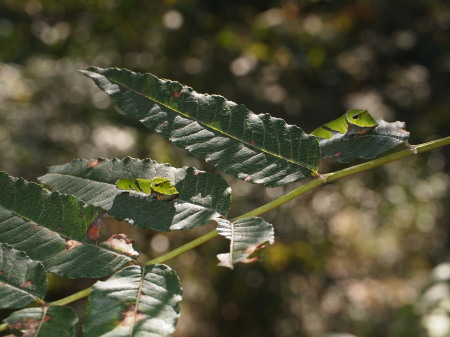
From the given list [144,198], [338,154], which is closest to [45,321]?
[144,198]

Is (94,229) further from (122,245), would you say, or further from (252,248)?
(252,248)

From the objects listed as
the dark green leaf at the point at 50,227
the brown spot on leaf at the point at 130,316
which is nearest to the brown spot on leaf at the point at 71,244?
the dark green leaf at the point at 50,227

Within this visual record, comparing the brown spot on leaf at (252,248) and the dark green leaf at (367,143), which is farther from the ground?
the dark green leaf at (367,143)

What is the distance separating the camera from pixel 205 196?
616mm

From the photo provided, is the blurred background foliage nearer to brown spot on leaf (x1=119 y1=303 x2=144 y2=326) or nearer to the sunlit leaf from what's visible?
the sunlit leaf

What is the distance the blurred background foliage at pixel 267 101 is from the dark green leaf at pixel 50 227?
5.51ft

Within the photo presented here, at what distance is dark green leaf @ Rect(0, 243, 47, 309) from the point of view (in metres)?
0.55

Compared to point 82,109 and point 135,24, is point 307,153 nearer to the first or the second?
point 135,24

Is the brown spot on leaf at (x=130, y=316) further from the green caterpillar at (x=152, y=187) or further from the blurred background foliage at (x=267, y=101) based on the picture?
the blurred background foliage at (x=267, y=101)

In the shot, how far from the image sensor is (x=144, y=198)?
0.61 metres

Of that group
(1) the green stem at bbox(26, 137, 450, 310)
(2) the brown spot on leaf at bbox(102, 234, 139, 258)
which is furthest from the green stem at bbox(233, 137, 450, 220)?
(2) the brown spot on leaf at bbox(102, 234, 139, 258)

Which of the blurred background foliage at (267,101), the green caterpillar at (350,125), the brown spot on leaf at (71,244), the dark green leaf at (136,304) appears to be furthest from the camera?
the blurred background foliage at (267,101)

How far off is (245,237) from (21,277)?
9.1 inches

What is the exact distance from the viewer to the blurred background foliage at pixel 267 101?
2.33m
